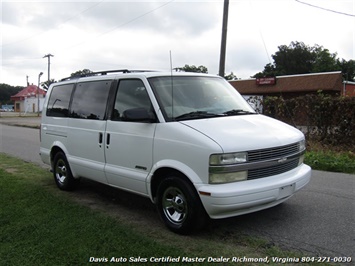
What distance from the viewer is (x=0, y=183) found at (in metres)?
6.84

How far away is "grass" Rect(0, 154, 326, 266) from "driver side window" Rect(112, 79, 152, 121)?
4.85ft

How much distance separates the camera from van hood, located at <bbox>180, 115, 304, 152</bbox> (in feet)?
13.0

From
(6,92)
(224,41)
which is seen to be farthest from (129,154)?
(6,92)

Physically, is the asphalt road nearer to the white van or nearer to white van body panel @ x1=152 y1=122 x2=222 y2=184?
the white van

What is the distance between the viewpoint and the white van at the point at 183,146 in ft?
13.0

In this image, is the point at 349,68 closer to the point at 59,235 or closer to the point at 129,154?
the point at 129,154

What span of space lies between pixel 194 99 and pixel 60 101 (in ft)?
9.76

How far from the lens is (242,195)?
3.90m

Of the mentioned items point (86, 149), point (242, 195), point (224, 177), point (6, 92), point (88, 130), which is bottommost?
point (242, 195)

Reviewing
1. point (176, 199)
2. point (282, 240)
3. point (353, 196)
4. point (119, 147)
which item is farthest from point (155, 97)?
point (353, 196)

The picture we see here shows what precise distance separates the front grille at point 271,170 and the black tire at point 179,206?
0.67 metres

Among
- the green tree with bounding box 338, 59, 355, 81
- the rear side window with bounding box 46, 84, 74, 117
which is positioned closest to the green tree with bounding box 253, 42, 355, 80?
the green tree with bounding box 338, 59, 355, 81

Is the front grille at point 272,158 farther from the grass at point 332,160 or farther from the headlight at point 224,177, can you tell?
the grass at point 332,160

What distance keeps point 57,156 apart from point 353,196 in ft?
16.8
